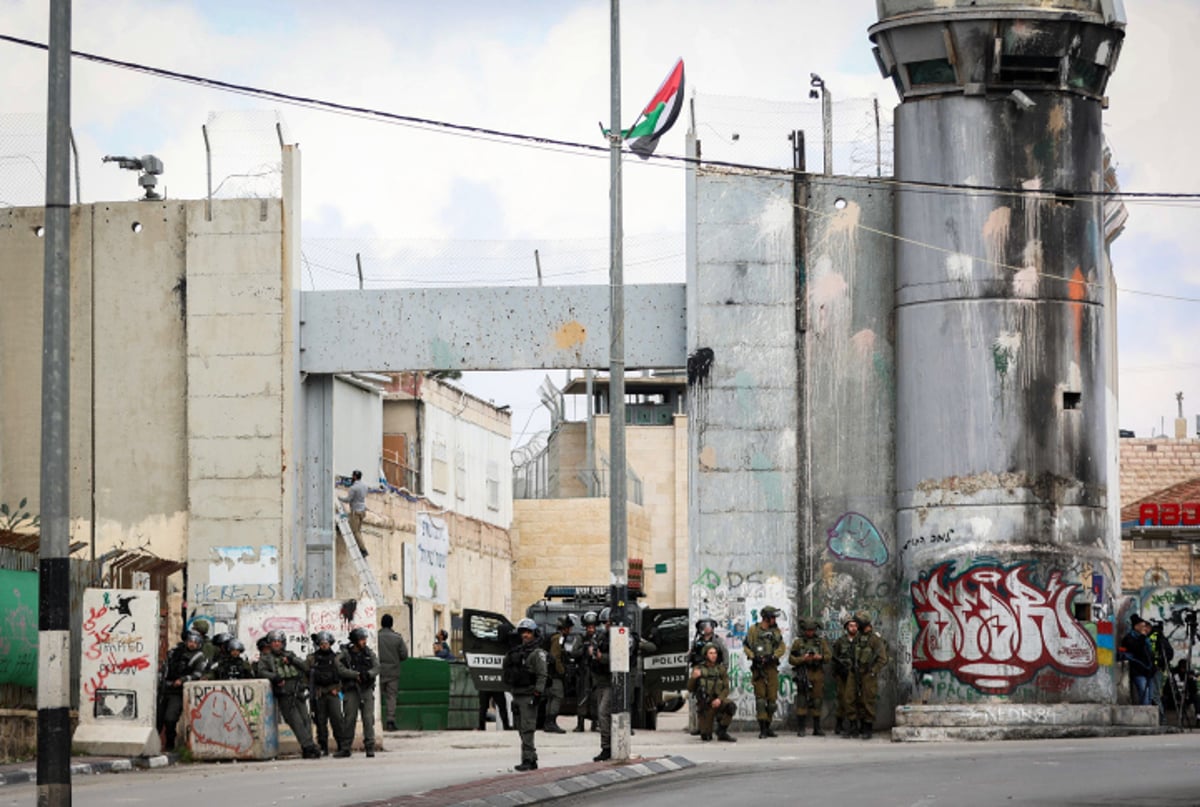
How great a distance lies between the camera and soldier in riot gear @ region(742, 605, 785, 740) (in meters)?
29.2

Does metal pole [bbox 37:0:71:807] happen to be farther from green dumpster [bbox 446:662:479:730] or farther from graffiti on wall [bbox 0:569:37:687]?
green dumpster [bbox 446:662:479:730]

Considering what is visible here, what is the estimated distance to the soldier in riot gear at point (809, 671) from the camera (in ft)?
96.8

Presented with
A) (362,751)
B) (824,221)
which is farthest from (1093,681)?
(362,751)

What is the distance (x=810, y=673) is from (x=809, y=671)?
42 mm

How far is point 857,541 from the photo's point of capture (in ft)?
101

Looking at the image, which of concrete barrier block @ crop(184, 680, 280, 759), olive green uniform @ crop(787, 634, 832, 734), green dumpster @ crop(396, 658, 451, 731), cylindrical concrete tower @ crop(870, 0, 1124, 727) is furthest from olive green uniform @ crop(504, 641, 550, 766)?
green dumpster @ crop(396, 658, 451, 731)

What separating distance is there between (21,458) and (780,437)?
478 inches

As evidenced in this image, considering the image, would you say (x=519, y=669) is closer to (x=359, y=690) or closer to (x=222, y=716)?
(x=359, y=690)

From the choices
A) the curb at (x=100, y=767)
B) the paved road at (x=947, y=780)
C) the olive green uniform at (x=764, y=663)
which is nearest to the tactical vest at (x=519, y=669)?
the paved road at (x=947, y=780)

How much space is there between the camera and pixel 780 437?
31078 mm

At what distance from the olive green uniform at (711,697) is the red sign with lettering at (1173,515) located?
14.8 m

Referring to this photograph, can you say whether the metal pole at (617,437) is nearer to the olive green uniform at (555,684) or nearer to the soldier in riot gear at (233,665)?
the olive green uniform at (555,684)

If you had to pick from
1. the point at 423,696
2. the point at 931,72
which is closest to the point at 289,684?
the point at 423,696

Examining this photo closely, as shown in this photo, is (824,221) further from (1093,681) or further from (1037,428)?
(1093,681)
